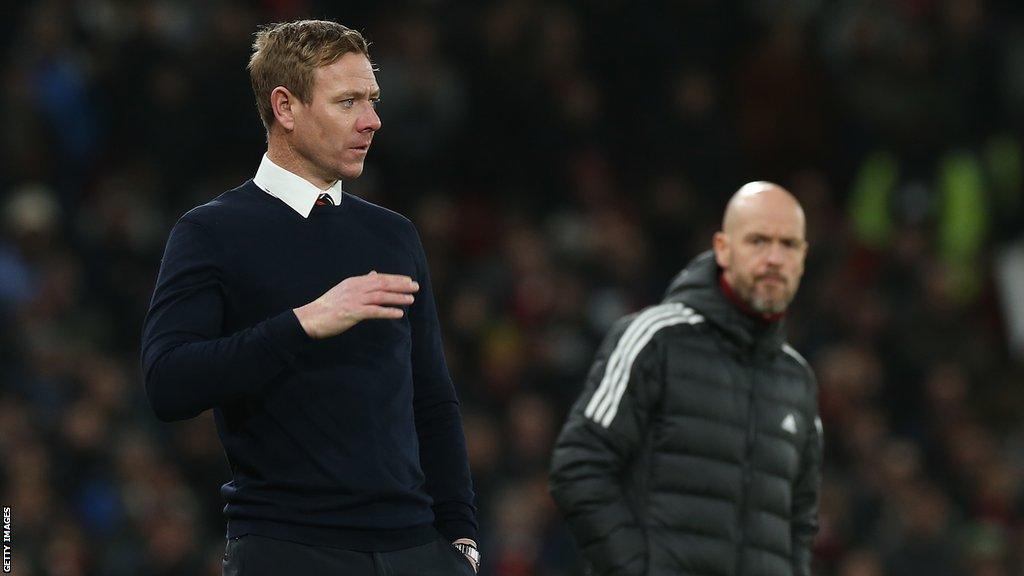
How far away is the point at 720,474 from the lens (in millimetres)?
4711

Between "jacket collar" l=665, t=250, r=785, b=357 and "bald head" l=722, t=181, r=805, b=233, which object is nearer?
"jacket collar" l=665, t=250, r=785, b=357

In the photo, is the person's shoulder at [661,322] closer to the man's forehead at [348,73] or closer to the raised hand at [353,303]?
the man's forehead at [348,73]

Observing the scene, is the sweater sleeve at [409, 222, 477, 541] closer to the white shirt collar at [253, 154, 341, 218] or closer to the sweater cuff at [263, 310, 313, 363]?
the white shirt collar at [253, 154, 341, 218]

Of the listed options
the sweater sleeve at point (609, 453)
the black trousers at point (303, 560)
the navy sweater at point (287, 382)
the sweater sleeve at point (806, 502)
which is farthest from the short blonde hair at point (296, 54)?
the sweater sleeve at point (806, 502)

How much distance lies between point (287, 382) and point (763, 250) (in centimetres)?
194

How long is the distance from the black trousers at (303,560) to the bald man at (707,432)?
124cm

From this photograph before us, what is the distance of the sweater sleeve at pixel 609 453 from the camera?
15.1 feet

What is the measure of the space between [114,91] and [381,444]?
24.1ft

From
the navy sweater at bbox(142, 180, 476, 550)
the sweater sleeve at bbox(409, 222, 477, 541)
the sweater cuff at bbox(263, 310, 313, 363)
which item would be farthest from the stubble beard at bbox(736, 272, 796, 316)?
the sweater cuff at bbox(263, 310, 313, 363)

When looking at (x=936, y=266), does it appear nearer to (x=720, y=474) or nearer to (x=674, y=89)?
(x=674, y=89)

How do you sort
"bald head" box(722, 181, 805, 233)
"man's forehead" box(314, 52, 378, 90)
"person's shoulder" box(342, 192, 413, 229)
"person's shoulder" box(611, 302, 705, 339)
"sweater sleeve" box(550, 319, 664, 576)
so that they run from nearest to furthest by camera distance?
1. "man's forehead" box(314, 52, 378, 90)
2. "person's shoulder" box(342, 192, 413, 229)
3. "sweater sleeve" box(550, 319, 664, 576)
4. "person's shoulder" box(611, 302, 705, 339)
5. "bald head" box(722, 181, 805, 233)

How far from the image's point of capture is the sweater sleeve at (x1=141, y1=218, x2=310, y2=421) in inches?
127

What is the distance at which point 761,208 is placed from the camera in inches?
197

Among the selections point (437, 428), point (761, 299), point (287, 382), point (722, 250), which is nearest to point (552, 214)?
point (722, 250)
